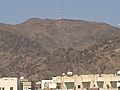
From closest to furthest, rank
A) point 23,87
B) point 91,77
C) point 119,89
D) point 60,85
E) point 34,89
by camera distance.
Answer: point 119,89 < point 91,77 < point 60,85 < point 23,87 < point 34,89

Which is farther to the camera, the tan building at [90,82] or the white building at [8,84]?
the white building at [8,84]

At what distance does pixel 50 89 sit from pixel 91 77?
10.1m

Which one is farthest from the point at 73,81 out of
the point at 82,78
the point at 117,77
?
the point at 117,77

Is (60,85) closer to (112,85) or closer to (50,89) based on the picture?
(50,89)

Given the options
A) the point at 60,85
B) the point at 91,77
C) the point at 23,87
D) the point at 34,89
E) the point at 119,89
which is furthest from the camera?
the point at 34,89

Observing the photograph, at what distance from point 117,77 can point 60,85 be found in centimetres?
1151

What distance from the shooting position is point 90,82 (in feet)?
261

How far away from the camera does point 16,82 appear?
84.8 meters

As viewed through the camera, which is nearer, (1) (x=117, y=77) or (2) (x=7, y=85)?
(1) (x=117, y=77)

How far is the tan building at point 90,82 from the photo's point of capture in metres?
77.4

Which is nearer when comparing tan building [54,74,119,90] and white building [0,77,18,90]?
tan building [54,74,119,90]

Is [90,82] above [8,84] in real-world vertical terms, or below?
below

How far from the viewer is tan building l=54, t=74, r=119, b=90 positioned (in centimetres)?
7744

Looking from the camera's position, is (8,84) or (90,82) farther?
(8,84)
